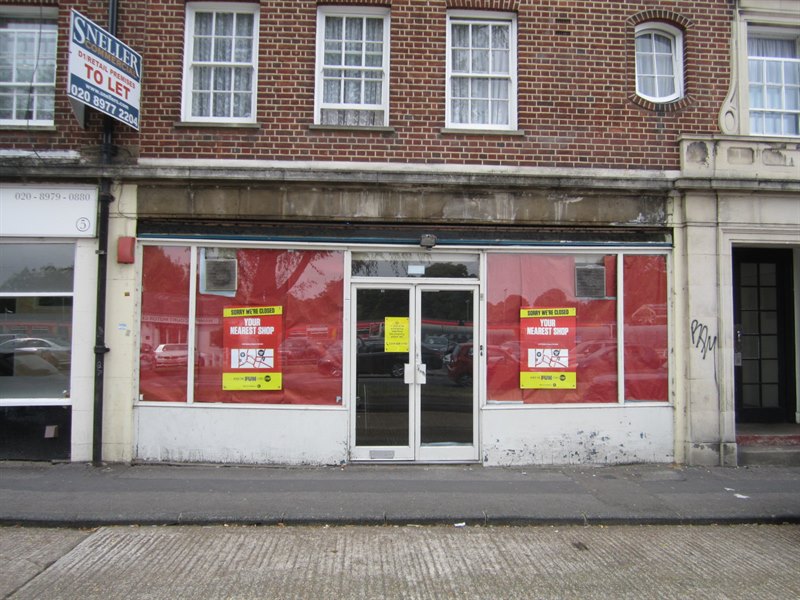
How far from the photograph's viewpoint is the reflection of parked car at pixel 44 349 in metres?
7.49

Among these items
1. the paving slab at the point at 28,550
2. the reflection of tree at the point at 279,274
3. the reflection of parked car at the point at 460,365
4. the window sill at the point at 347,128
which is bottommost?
the paving slab at the point at 28,550

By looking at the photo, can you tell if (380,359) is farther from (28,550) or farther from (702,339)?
(702,339)

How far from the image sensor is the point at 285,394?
Answer: 299 inches

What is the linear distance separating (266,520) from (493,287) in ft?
13.5

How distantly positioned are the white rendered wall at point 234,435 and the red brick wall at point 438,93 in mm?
3444

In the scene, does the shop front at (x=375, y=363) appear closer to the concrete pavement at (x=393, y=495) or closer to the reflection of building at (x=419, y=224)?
the reflection of building at (x=419, y=224)

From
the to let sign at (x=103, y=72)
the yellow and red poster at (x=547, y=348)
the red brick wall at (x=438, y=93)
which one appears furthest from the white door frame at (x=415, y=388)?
the to let sign at (x=103, y=72)

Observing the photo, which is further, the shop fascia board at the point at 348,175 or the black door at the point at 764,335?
the black door at the point at 764,335

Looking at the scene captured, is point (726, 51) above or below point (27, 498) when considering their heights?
above

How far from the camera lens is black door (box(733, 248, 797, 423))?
890cm

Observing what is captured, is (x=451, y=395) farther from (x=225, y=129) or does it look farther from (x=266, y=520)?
(x=225, y=129)

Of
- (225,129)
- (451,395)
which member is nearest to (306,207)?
(225,129)

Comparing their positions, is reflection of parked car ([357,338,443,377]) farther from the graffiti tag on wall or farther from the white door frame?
the graffiti tag on wall

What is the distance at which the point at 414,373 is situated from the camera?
7.56 meters
